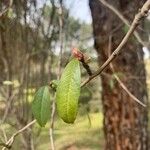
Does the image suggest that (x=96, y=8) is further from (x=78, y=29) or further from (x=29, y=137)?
(x=78, y=29)

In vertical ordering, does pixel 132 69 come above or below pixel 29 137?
above

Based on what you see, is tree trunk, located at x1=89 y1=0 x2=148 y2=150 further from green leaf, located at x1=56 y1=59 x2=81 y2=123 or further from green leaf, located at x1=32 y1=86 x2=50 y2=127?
green leaf, located at x1=56 y1=59 x2=81 y2=123

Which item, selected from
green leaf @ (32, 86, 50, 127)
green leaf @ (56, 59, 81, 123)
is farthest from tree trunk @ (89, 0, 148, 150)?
green leaf @ (56, 59, 81, 123)

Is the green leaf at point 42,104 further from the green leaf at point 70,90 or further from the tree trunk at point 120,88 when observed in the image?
the tree trunk at point 120,88

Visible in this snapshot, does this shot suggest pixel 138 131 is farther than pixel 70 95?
Yes

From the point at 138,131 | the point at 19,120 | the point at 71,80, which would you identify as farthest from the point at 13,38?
the point at 71,80

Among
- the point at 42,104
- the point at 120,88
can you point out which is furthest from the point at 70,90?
the point at 120,88

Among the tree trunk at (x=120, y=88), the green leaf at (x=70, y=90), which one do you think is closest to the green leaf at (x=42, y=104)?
the green leaf at (x=70, y=90)
